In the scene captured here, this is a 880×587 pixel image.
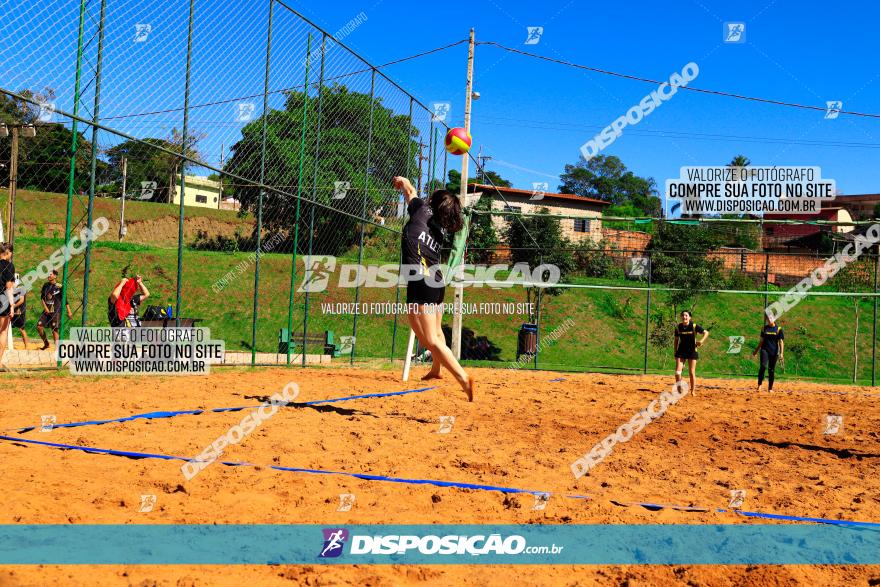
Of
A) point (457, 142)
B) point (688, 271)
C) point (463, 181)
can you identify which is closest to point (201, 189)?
point (463, 181)

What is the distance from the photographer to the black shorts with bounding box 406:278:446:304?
6703 millimetres

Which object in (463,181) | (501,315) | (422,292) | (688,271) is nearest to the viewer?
(422,292)

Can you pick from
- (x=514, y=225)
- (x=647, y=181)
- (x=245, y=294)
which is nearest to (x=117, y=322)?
(x=245, y=294)

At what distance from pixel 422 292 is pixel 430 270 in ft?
0.91

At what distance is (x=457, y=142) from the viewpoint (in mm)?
10258

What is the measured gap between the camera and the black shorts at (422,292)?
6.70 meters

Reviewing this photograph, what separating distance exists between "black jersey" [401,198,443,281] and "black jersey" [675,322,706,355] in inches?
319

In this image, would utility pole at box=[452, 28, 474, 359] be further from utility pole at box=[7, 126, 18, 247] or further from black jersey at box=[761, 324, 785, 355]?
utility pole at box=[7, 126, 18, 247]

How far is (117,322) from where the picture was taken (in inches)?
502

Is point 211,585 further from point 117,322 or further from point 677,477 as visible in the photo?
point 117,322

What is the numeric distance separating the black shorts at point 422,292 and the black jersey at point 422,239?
122mm

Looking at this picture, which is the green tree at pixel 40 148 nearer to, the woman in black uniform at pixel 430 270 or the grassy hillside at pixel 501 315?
the woman in black uniform at pixel 430 270

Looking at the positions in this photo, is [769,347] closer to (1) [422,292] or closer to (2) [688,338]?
(2) [688,338]

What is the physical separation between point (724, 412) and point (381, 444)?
5.90 metres
